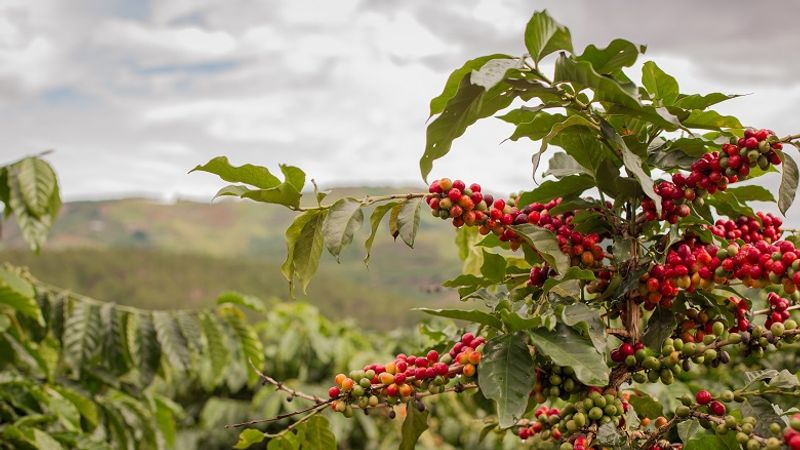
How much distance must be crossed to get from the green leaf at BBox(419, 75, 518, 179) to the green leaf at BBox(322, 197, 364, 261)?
5.9 inches

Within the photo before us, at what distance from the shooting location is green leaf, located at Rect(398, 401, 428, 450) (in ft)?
4.75

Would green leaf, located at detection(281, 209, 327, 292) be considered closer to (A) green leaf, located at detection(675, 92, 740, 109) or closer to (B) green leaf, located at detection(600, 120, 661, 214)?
(B) green leaf, located at detection(600, 120, 661, 214)

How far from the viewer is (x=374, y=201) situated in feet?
4.62

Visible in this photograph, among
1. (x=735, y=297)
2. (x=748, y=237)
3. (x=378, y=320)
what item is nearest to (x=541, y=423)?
(x=735, y=297)

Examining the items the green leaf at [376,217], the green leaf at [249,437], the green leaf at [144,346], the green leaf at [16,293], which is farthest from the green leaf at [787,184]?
the green leaf at [16,293]

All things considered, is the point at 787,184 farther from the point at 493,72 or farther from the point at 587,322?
the point at 493,72

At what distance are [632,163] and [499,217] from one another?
0.27 metres

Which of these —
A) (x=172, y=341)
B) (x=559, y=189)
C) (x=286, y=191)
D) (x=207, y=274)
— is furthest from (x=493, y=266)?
(x=207, y=274)

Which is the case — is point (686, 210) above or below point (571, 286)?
above

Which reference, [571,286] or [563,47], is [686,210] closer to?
[571,286]

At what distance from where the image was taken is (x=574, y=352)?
126cm

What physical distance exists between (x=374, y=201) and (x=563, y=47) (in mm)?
453

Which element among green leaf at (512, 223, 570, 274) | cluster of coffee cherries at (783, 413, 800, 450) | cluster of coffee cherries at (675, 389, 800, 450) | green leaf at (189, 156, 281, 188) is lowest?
cluster of coffee cherries at (675, 389, 800, 450)

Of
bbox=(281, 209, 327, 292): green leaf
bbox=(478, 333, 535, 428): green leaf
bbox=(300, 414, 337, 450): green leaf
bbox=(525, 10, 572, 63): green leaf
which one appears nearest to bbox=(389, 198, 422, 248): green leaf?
bbox=(281, 209, 327, 292): green leaf
